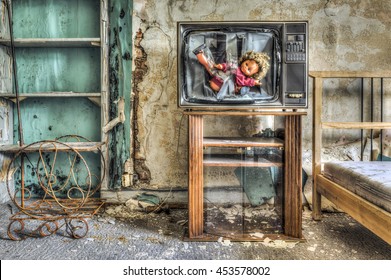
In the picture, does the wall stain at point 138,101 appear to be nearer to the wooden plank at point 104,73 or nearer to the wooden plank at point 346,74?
the wooden plank at point 104,73

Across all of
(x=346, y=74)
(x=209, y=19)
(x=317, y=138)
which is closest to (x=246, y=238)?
(x=317, y=138)

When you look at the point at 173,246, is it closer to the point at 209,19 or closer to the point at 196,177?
the point at 196,177

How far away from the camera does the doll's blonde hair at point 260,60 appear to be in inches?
64.2

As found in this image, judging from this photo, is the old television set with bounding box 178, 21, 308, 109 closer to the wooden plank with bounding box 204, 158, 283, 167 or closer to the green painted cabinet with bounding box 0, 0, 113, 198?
the wooden plank with bounding box 204, 158, 283, 167

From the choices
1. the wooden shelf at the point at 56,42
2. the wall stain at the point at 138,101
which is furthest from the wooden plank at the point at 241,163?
the wooden shelf at the point at 56,42

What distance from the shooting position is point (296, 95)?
1.65m

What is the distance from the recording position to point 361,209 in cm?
140

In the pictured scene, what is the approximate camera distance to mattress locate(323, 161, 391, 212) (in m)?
1.27

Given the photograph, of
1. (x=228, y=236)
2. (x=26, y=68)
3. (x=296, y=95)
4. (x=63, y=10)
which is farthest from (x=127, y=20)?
(x=228, y=236)

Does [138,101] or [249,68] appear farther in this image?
[138,101]

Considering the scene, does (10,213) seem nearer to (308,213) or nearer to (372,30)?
(308,213)

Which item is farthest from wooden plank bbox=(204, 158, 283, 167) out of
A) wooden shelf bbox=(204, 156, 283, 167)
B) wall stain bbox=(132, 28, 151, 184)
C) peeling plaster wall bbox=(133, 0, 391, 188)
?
wall stain bbox=(132, 28, 151, 184)

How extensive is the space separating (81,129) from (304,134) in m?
1.76

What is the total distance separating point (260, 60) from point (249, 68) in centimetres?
7
